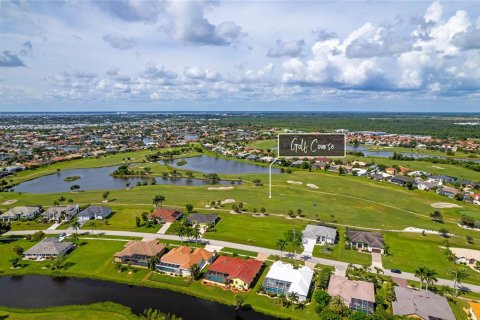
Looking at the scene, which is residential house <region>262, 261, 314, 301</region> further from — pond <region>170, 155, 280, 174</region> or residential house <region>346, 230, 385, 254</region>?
pond <region>170, 155, 280, 174</region>

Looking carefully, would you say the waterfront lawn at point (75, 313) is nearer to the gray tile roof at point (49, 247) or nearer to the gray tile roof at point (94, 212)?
the gray tile roof at point (49, 247)

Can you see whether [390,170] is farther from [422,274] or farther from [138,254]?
[138,254]

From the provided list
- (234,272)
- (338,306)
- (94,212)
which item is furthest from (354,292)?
(94,212)

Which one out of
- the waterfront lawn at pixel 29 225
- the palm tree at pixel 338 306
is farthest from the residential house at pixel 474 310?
the waterfront lawn at pixel 29 225

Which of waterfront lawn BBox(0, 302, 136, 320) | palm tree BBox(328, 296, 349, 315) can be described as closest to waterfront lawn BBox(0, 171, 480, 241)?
waterfront lawn BBox(0, 302, 136, 320)

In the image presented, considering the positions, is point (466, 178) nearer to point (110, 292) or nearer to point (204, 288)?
point (204, 288)

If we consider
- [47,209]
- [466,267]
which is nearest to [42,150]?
[47,209]
